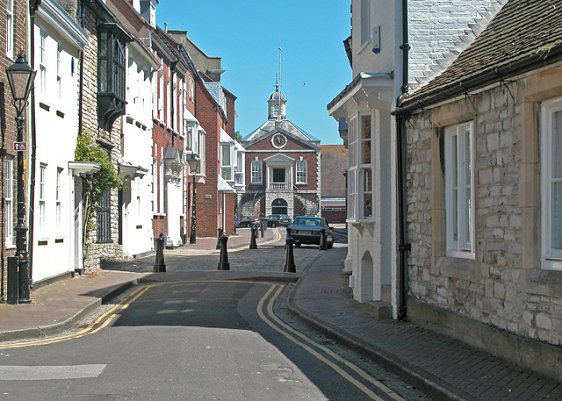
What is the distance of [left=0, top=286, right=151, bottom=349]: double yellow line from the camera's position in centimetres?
1242

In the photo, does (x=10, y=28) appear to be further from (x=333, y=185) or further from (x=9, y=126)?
(x=333, y=185)

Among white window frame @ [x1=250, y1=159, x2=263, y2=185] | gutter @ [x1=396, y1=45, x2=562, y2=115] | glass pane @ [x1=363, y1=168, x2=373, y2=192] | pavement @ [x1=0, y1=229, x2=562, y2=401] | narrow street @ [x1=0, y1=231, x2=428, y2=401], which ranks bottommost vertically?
narrow street @ [x1=0, y1=231, x2=428, y2=401]

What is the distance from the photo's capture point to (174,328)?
14.2 meters

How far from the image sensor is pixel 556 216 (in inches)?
363

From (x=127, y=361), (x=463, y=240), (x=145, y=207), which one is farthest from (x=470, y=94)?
(x=145, y=207)

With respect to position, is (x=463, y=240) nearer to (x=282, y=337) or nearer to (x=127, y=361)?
(x=282, y=337)

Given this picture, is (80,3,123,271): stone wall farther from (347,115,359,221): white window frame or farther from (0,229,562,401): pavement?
(347,115,359,221): white window frame

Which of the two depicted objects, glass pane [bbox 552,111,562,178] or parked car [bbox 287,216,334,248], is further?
parked car [bbox 287,216,334,248]

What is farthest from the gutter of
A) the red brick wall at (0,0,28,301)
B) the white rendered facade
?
the white rendered facade

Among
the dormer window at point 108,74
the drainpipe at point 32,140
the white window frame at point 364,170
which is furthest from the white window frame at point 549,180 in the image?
the dormer window at point 108,74

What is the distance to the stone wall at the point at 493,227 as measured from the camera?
9414 millimetres

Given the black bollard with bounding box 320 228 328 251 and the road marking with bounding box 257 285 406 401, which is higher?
the black bollard with bounding box 320 228 328 251

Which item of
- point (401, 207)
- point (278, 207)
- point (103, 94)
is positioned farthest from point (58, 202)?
point (278, 207)

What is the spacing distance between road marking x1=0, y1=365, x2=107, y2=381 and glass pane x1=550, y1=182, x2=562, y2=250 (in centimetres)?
516
